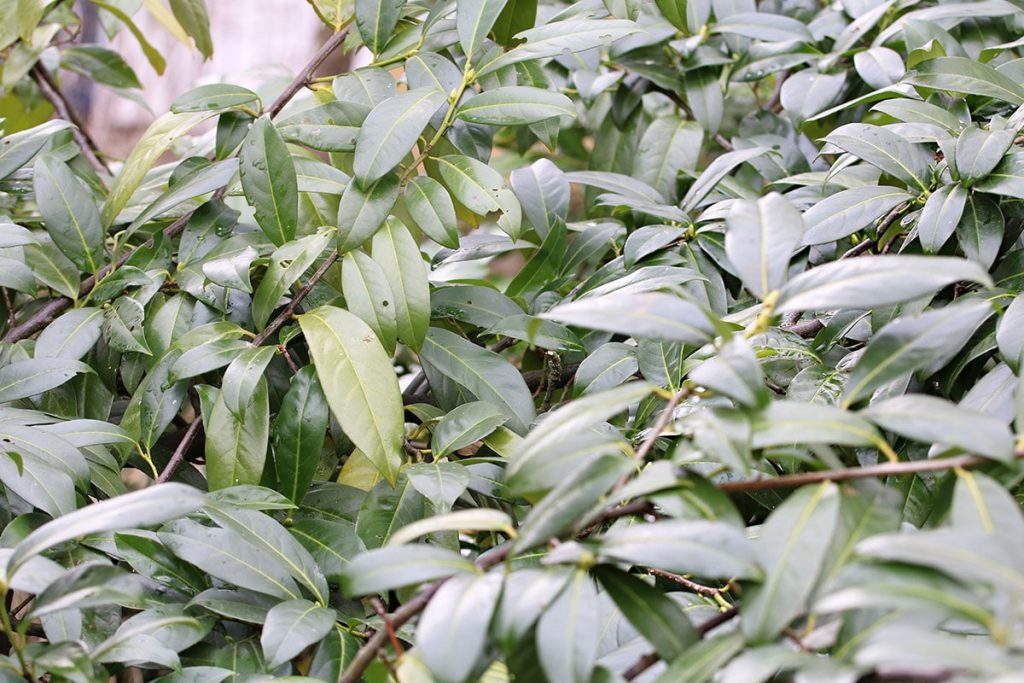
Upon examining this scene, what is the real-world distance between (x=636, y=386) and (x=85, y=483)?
49 centimetres

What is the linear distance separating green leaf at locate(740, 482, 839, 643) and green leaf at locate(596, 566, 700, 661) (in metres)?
0.05

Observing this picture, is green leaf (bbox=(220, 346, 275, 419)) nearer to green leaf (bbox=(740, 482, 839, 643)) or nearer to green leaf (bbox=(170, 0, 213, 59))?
green leaf (bbox=(740, 482, 839, 643))

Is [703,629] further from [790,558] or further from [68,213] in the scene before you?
[68,213]

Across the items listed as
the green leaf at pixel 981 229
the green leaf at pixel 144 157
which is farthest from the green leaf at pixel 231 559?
the green leaf at pixel 981 229

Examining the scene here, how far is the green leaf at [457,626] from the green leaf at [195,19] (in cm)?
114

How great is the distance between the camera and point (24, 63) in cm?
132

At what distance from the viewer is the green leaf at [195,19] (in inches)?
53.7

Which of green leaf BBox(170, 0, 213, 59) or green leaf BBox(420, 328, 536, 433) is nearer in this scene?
green leaf BBox(420, 328, 536, 433)

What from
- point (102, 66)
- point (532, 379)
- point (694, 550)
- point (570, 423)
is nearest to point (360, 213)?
point (532, 379)

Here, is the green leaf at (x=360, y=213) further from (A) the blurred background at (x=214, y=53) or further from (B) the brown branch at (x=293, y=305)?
(A) the blurred background at (x=214, y=53)

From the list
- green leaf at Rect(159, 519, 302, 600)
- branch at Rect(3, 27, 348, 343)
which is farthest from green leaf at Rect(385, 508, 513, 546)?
branch at Rect(3, 27, 348, 343)

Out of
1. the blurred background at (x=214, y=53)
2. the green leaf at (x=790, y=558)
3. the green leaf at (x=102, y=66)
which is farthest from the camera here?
the blurred background at (x=214, y=53)

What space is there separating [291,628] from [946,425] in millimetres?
432

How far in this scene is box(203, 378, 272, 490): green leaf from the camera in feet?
2.61
